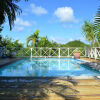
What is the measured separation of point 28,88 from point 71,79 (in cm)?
109

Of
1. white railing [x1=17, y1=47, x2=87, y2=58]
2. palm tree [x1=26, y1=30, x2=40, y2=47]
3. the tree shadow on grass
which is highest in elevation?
palm tree [x1=26, y1=30, x2=40, y2=47]

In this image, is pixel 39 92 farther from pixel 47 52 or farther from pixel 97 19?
pixel 47 52

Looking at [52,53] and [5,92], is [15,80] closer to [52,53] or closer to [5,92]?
[5,92]

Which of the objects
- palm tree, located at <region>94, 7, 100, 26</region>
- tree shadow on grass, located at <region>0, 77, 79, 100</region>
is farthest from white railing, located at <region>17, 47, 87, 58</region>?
palm tree, located at <region>94, 7, 100, 26</region>

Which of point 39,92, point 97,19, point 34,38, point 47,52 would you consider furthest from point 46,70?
point 34,38

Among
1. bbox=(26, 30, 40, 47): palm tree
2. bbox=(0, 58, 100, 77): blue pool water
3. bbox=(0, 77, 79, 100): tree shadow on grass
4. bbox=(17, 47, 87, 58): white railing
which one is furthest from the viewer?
bbox=(26, 30, 40, 47): palm tree

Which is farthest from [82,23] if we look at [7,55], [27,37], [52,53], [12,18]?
[12,18]

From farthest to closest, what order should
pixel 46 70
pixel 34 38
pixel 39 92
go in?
pixel 34 38, pixel 46 70, pixel 39 92

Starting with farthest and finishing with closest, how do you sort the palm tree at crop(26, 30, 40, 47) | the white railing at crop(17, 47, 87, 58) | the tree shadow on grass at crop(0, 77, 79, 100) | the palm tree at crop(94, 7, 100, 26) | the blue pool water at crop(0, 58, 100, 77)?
1. the palm tree at crop(26, 30, 40, 47)
2. the white railing at crop(17, 47, 87, 58)
3. the blue pool water at crop(0, 58, 100, 77)
4. the tree shadow on grass at crop(0, 77, 79, 100)
5. the palm tree at crop(94, 7, 100, 26)

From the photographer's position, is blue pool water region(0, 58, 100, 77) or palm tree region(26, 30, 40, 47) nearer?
blue pool water region(0, 58, 100, 77)

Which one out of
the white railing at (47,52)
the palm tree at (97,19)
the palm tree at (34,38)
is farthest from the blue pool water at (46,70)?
the palm tree at (34,38)

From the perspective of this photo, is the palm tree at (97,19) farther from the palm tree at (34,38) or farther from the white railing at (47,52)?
the palm tree at (34,38)

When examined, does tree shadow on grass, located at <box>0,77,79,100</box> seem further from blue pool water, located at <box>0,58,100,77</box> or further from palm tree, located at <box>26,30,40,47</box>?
palm tree, located at <box>26,30,40,47</box>

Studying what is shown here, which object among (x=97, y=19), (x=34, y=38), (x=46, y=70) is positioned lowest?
(x=46, y=70)
